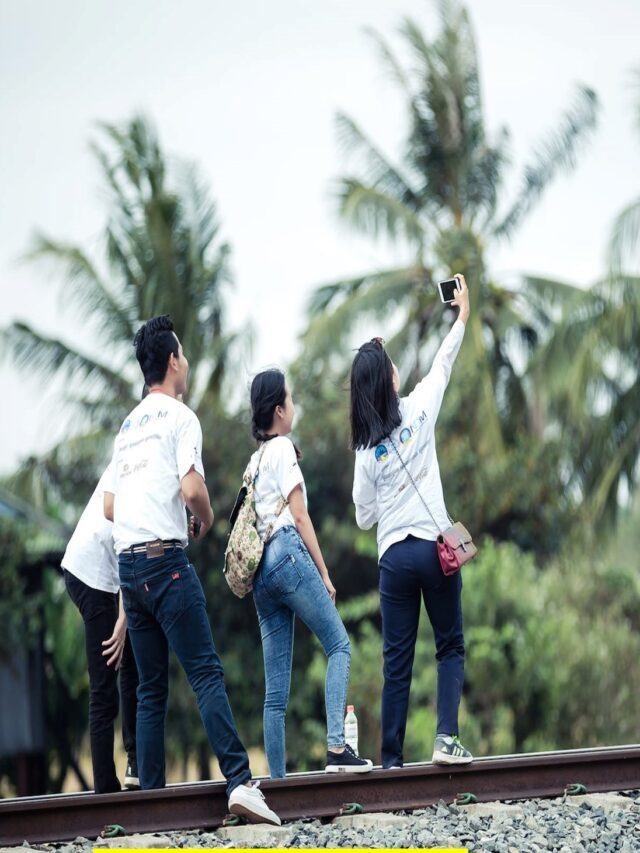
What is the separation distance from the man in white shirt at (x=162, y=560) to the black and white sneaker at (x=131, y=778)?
409mm

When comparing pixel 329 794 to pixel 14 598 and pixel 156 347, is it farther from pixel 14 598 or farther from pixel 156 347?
pixel 14 598

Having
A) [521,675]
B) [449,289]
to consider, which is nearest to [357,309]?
[521,675]

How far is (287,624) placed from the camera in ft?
20.7

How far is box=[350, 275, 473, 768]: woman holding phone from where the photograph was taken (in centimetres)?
625

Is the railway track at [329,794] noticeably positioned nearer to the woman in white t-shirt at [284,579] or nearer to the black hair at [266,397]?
the woman in white t-shirt at [284,579]

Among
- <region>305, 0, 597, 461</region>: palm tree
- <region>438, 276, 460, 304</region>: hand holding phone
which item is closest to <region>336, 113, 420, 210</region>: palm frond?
<region>305, 0, 597, 461</region>: palm tree

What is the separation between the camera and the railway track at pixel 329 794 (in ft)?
18.2

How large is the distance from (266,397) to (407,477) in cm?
74

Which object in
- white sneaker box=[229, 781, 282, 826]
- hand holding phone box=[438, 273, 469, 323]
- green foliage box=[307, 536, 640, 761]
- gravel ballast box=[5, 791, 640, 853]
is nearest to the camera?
gravel ballast box=[5, 791, 640, 853]

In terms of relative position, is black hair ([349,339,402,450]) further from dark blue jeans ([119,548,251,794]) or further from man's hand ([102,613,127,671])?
man's hand ([102,613,127,671])

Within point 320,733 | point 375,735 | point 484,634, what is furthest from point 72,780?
point 484,634

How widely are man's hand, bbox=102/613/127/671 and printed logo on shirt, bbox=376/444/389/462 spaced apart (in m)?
1.36

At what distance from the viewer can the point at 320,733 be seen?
75.5 ft

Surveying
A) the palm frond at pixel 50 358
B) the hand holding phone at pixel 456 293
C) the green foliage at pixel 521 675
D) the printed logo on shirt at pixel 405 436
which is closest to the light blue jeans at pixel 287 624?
the printed logo on shirt at pixel 405 436
